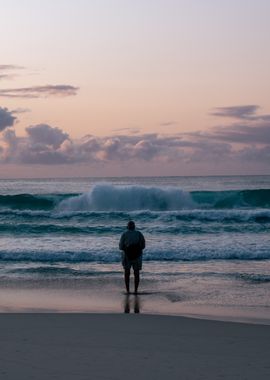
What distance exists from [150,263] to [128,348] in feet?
32.2

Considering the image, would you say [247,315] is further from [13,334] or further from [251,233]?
[251,233]

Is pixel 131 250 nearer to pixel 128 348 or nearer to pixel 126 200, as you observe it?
pixel 128 348

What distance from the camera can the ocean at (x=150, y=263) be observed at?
1155 centimetres

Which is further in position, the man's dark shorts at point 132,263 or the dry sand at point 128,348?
the man's dark shorts at point 132,263

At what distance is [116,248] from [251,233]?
23.6 ft

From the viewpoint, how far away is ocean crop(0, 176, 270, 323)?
37.9ft

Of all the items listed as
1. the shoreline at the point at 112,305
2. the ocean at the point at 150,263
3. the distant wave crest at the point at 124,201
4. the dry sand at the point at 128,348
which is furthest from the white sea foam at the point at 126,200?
the dry sand at the point at 128,348

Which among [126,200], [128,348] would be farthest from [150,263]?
[126,200]

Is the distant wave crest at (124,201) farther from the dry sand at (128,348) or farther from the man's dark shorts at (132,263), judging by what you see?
the dry sand at (128,348)

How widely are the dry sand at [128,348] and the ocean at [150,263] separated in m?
1.35

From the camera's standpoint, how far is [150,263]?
17.3 meters

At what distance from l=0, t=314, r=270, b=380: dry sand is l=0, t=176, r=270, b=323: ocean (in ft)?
4.44

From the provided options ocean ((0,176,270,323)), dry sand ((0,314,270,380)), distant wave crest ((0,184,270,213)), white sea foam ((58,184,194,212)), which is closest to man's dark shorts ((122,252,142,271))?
ocean ((0,176,270,323))

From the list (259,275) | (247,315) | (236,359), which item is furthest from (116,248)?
(236,359)
